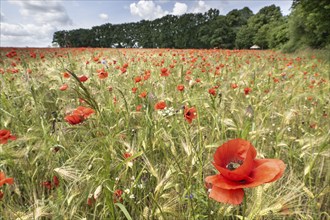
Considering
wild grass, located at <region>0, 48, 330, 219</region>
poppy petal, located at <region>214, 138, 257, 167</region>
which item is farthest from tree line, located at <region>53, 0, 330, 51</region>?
Result: poppy petal, located at <region>214, 138, 257, 167</region>

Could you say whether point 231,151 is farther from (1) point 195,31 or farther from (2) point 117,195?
(1) point 195,31

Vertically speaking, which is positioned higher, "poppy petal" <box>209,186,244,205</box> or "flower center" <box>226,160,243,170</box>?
"flower center" <box>226,160,243,170</box>

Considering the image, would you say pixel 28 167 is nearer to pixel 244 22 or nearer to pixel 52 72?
pixel 52 72

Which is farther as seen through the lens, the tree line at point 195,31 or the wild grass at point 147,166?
the tree line at point 195,31

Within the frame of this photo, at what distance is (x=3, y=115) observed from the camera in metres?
2.12

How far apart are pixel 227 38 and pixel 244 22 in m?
6.59

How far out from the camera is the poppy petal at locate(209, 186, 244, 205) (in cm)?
56

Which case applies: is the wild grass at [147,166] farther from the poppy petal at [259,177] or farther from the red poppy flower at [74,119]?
the poppy petal at [259,177]

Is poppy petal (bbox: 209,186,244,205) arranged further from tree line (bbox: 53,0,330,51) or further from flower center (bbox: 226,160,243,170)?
tree line (bbox: 53,0,330,51)

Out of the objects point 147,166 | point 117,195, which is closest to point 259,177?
A: point 147,166

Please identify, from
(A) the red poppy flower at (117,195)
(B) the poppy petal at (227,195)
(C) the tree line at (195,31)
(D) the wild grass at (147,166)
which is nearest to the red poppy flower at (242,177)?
(B) the poppy petal at (227,195)

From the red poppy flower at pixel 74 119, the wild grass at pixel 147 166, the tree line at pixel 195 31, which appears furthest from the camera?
the tree line at pixel 195 31

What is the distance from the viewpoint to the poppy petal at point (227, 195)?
1.83ft

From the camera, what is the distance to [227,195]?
1.87 feet
